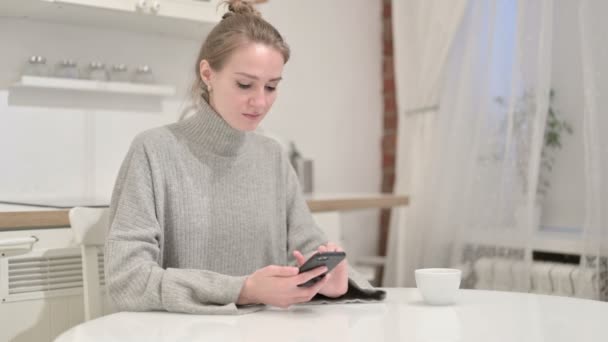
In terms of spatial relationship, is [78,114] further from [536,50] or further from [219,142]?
[536,50]

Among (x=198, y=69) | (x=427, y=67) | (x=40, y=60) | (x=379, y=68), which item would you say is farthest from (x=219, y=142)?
(x=379, y=68)

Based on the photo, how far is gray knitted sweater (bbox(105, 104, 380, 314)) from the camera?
1.20m

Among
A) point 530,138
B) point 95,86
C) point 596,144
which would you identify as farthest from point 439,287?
point 95,86

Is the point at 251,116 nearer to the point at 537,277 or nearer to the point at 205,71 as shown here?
the point at 205,71

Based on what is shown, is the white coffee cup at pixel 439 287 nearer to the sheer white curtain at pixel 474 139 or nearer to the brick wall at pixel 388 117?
the sheer white curtain at pixel 474 139

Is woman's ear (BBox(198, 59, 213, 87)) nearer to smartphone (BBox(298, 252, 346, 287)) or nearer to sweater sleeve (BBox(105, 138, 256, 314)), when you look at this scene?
sweater sleeve (BBox(105, 138, 256, 314))

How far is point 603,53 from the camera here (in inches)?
91.1

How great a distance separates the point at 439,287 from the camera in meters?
1.16

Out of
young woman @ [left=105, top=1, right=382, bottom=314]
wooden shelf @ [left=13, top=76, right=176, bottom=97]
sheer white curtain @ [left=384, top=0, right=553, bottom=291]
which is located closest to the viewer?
young woman @ [left=105, top=1, right=382, bottom=314]

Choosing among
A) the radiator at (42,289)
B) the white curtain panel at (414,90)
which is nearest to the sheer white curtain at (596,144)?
the white curtain panel at (414,90)

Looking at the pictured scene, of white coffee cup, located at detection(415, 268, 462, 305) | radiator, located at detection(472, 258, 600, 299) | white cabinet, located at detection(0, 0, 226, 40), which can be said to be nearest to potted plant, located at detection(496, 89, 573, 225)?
radiator, located at detection(472, 258, 600, 299)

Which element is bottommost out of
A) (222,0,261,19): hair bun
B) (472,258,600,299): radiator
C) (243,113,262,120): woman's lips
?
(472,258,600,299): radiator

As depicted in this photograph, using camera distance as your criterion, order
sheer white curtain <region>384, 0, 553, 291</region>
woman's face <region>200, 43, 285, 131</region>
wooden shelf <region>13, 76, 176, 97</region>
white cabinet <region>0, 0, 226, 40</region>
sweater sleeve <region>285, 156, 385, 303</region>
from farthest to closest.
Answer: sheer white curtain <region>384, 0, 553, 291</region> → wooden shelf <region>13, 76, 176, 97</region> → white cabinet <region>0, 0, 226, 40</region> → sweater sleeve <region>285, 156, 385, 303</region> → woman's face <region>200, 43, 285, 131</region>

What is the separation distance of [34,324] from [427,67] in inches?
76.2
